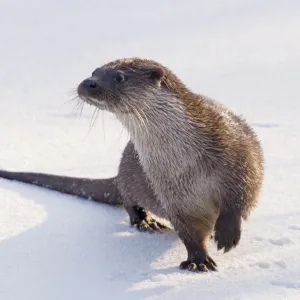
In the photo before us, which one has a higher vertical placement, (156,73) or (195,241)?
(156,73)

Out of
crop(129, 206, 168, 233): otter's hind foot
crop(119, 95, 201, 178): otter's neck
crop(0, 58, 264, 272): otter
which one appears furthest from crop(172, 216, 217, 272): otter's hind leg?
crop(129, 206, 168, 233): otter's hind foot

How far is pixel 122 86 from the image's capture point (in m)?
2.58

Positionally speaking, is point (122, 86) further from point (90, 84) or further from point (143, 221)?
point (143, 221)

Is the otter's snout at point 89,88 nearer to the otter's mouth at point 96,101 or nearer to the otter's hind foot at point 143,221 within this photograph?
the otter's mouth at point 96,101

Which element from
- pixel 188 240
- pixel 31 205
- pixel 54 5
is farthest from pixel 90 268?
pixel 54 5

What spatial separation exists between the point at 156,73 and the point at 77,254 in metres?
0.70

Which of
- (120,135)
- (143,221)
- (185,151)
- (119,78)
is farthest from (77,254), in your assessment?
(120,135)

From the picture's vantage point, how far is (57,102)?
4.82 m

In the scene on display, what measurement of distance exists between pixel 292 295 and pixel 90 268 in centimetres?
70

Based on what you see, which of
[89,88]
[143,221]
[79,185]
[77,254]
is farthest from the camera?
[79,185]

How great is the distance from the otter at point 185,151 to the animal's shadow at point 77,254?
19 centimetres

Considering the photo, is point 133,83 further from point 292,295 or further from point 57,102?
point 57,102

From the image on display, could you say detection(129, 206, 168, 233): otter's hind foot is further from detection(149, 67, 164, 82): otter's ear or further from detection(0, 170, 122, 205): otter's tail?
detection(149, 67, 164, 82): otter's ear

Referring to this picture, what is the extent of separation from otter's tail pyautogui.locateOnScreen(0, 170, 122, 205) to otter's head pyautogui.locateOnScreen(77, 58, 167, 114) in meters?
0.74
